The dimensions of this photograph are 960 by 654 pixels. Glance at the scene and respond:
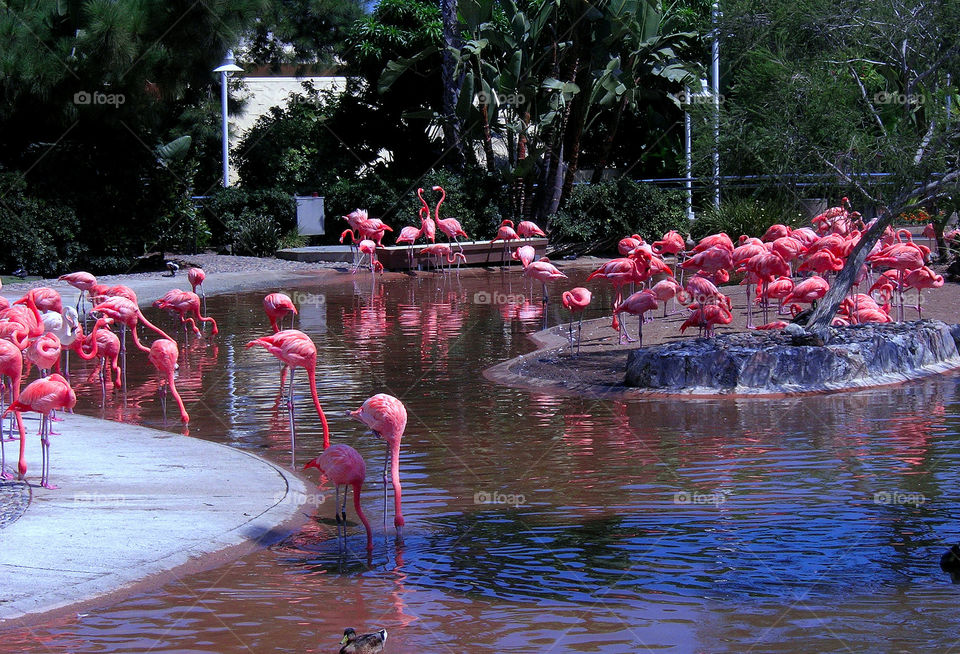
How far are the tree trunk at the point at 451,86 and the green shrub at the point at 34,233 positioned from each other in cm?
802

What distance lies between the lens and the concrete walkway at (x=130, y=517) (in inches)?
189

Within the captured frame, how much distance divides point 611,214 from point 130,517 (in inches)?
726

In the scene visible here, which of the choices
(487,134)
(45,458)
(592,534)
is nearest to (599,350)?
(592,534)

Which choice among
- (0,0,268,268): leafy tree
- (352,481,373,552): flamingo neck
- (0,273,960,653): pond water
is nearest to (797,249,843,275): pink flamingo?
(0,273,960,653): pond water

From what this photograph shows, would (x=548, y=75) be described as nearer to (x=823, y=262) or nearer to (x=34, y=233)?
(x=34, y=233)

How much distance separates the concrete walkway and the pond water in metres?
0.17

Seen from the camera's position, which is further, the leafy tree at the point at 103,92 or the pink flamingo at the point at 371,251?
the pink flamingo at the point at 371,251

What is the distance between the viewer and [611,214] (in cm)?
2325

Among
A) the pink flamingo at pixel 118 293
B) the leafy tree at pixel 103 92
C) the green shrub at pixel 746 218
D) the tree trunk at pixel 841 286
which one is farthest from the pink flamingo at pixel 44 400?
the green shrub at pixel 746 218

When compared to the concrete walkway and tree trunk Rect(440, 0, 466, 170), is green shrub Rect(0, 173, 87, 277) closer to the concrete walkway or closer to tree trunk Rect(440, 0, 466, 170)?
tree trunk Rect(440, 0, 466, 170)

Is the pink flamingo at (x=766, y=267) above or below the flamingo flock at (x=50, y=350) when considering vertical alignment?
above

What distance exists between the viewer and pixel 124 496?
604 cm

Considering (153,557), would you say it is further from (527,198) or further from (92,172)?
(527,198)

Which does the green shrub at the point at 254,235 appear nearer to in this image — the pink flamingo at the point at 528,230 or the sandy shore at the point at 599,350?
the pink flamingo at the point at 528,230
